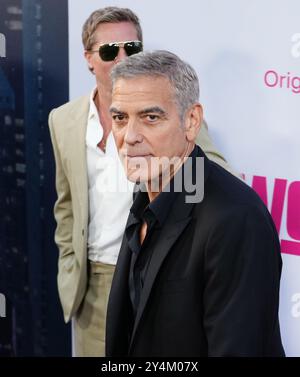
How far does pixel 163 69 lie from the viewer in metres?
1.56

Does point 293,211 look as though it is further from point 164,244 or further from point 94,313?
point 164,244

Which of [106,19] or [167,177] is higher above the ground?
[106,19]

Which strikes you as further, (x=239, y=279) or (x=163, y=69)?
(x=163, y=69)

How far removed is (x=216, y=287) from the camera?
1.47m

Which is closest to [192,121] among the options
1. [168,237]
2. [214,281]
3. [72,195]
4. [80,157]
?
[168,237]

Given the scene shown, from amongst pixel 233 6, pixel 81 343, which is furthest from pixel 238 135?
pixel 81 343

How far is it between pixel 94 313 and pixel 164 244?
1.18 m

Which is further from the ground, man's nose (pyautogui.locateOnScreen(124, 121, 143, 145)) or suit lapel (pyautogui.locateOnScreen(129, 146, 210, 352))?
man's nose (pyautogui.locateOnScreen(124, 121, 143, 145))

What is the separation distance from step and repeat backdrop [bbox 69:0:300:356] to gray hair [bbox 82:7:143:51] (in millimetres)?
121

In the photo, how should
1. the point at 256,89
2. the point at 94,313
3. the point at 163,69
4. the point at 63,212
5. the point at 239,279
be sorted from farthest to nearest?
the point at 63,212 < the point at 94,313 < the point at 256,89 < the point at 163,69 < the point at 239,279

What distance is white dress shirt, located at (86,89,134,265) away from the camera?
8.23ft

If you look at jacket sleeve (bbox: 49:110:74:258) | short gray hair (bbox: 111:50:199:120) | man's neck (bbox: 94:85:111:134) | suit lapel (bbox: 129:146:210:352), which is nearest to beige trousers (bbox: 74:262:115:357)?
jacket sleeve (bbox: 49:110:74:258)

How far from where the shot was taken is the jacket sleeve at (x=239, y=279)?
4.76ft

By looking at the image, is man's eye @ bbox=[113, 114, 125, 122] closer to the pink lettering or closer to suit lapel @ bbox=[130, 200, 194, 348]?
suit lapel @ bbox=[130, 200, 194, 348]
